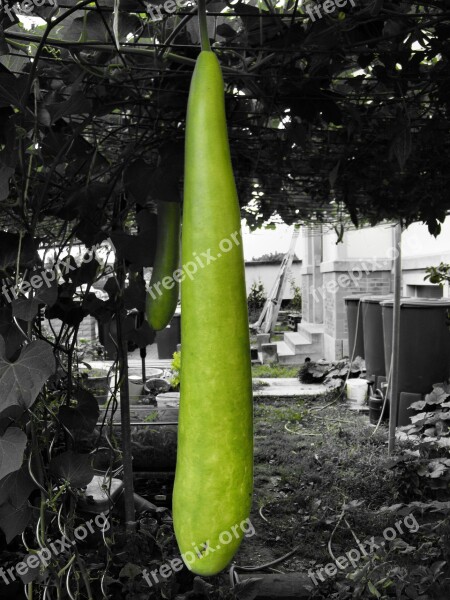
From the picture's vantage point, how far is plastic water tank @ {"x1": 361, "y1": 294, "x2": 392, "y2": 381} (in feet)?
19.5

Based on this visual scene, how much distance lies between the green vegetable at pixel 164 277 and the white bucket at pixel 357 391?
5733 mm

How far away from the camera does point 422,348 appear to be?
5.19m

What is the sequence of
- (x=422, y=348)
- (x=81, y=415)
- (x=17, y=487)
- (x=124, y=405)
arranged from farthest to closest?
1. (x=422, y=348)
2. (x=124, y=405)
3. (x=81, y=415)
4. (x=17, y=487)

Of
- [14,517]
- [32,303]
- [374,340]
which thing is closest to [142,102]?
[32,303]

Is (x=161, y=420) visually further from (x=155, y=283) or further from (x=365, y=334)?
(x=365, y=334)

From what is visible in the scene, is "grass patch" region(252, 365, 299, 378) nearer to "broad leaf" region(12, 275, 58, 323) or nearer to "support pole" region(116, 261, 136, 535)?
"support pole" region(116, 261, 136, 535)

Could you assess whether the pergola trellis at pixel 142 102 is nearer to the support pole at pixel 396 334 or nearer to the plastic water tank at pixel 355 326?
the support pole at pixel 396 334

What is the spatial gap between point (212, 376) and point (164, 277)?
1.38ft

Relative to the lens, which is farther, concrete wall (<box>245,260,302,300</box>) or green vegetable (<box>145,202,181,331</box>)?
concrete wall (<box>245,260,302,300</box>)

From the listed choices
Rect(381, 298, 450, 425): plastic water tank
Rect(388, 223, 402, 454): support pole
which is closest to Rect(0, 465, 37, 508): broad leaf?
Rect(388, 223, 402, 454): support pole

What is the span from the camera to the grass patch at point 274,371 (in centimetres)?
830

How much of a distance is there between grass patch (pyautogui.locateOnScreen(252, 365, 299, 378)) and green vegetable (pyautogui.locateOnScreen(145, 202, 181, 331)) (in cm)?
735

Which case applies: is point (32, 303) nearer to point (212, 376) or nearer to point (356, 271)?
point (212, 376)

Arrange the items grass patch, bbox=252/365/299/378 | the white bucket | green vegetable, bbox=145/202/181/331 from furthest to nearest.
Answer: grass patch, bbox=252/365/299/378
the white bucket
green vegetable, bbox=145/202/181/331
